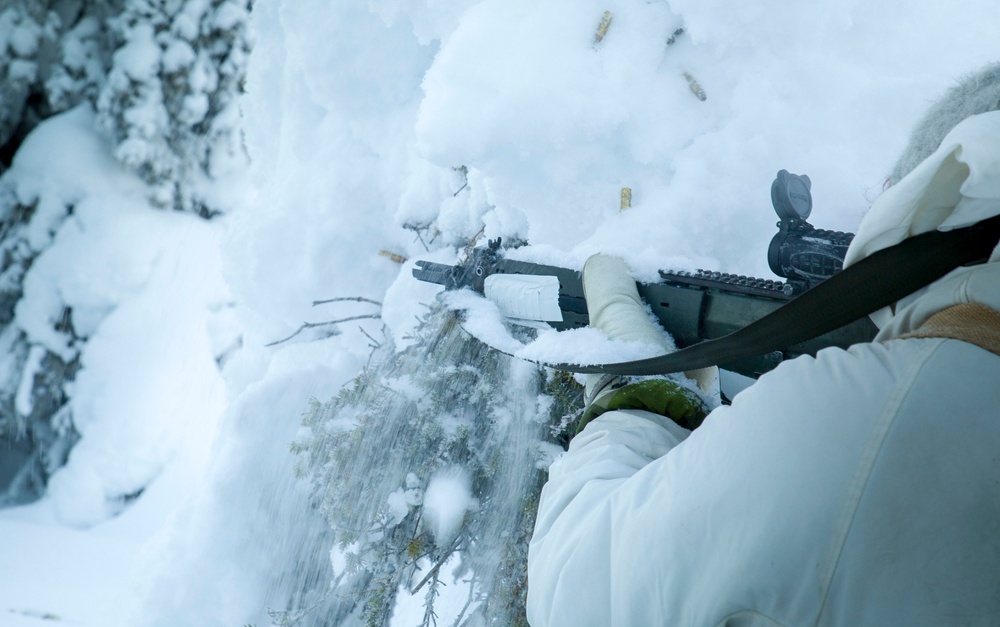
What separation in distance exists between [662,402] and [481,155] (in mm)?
1609

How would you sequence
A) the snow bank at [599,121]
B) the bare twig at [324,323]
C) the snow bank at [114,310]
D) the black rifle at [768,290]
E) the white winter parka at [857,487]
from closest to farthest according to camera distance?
1. the white winter parka at [857,487]
2. the black rifle at [768,290]
3. the snow bank at [599,121]
4. the bare twig at [324,323]
5. the snow bank at [114,310]

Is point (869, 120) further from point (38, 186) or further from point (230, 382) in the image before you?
point (38, 186)

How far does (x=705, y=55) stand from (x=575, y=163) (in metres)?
0.73

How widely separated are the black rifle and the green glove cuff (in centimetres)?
26

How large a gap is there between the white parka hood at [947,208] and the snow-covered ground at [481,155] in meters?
1.00

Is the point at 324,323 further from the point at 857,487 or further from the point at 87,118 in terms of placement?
the point at 87,118

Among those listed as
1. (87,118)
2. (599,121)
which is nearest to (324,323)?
(599,121)

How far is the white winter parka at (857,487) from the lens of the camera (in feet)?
1.58

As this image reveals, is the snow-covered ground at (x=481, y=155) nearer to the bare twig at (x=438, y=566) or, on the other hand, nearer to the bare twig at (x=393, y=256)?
the bare twig at (x=393, y=256)

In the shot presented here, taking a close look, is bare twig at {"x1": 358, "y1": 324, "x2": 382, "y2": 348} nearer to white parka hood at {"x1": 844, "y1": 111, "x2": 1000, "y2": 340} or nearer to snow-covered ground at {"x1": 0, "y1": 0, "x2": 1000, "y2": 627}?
snow-covered ground at {"x1": 0, "y1": 0, "x2": 1000, "y2": 627}

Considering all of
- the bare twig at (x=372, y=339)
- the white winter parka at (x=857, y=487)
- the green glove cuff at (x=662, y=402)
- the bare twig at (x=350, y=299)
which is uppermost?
the bare twig at (x=350, y=299)

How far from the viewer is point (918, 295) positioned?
2.28 feet

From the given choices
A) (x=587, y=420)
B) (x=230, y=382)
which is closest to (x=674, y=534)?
(x=587, y=420)

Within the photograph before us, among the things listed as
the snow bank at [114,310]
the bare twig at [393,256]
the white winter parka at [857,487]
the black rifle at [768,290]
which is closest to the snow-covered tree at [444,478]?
the black rifle at [768,290]
